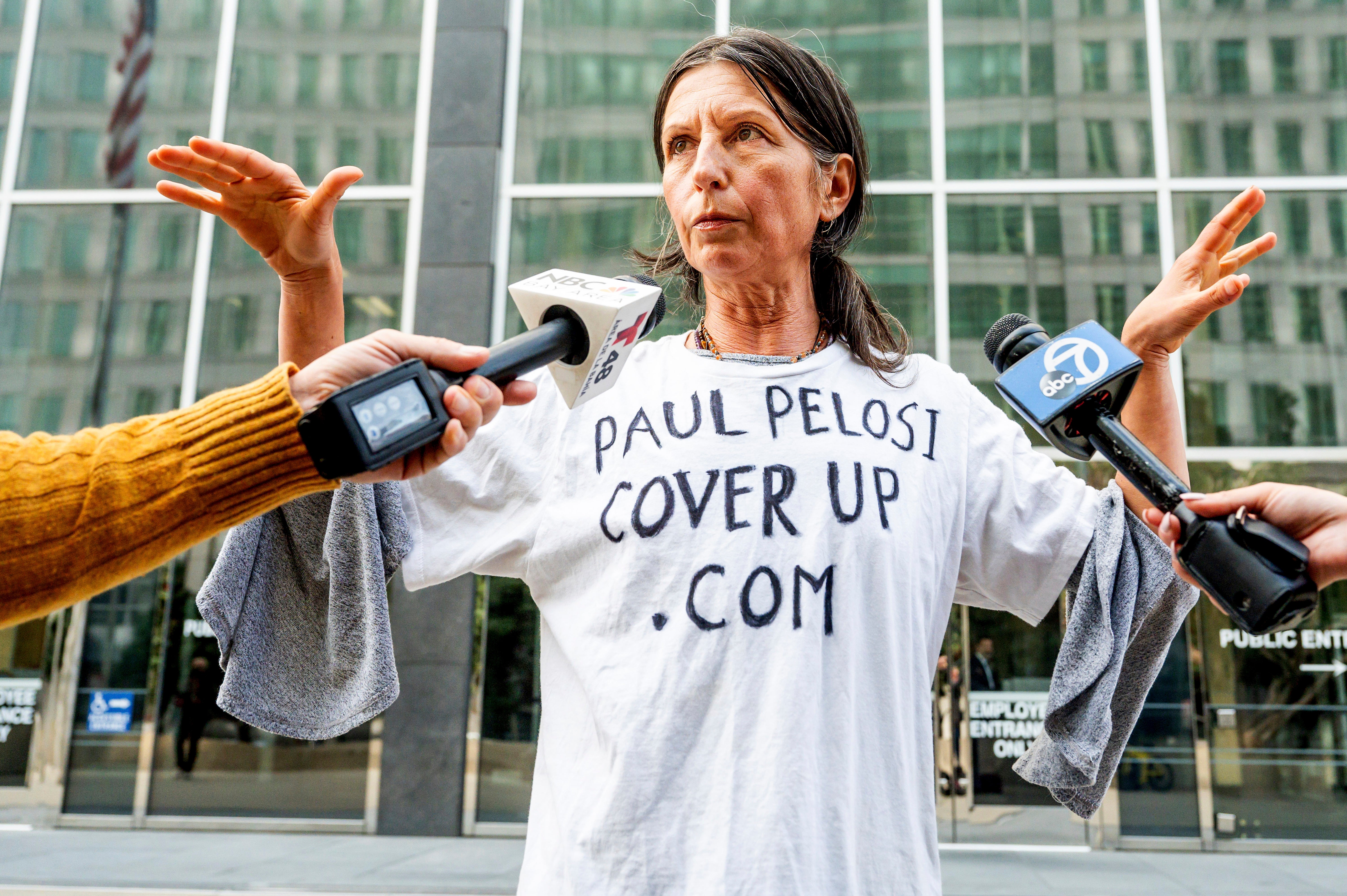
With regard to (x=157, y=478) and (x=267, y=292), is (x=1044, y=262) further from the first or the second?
(x=157, y=478)

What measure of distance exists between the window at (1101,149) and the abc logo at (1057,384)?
7.21m

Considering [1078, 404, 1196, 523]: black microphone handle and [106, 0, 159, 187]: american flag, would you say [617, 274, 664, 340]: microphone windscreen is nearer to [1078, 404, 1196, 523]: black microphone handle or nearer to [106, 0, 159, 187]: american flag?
[1078, 404, 1196, 523]: black microphone handle

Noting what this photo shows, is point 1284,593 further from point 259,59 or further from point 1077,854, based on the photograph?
point 259,59

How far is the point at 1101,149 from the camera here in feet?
25.7

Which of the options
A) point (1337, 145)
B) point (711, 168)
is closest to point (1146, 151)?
point (1337, 145)

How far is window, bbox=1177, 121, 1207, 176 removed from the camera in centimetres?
775

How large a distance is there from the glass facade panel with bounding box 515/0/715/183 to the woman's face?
21.4 feet

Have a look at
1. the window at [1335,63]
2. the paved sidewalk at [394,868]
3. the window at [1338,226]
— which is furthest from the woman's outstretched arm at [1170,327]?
the window at [1335,63]

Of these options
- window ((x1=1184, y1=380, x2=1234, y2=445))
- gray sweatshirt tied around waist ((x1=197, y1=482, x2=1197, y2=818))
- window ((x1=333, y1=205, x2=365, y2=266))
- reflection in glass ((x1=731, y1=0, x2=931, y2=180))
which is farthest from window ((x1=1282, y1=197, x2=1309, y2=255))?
gray sweatshirt tied around waist ((x1=197, y1=482, x2=1197, y2=818))

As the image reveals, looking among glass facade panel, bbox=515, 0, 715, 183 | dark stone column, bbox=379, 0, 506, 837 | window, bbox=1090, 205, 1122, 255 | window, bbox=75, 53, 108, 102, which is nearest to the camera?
dark stone column, bbox=379, 0, 506, 837

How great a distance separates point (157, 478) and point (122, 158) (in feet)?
27.8

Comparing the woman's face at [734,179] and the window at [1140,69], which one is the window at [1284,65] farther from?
the woman's face at [734,179]

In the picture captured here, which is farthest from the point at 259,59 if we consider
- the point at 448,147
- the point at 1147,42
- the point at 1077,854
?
the point at 1077,854

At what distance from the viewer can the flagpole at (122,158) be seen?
8062 millimetres
